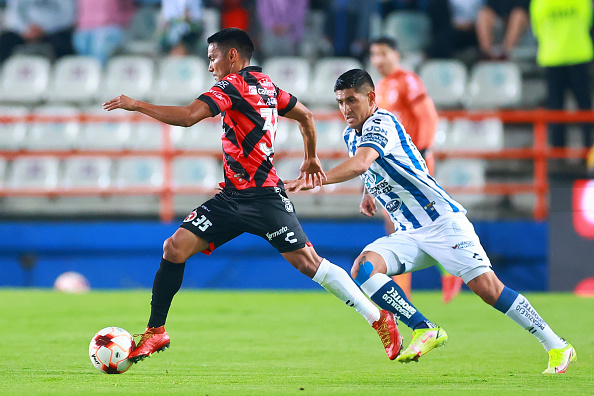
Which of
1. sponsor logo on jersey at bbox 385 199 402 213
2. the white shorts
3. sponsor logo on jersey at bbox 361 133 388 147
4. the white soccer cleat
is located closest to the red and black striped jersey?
sponsor logo on jersey at bbox 361 133 388 147

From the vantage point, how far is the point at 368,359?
20.7ft

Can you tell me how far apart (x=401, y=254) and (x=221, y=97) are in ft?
4.88

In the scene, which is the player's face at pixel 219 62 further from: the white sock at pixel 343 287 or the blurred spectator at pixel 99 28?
the blurred spectator at pixel 99 28

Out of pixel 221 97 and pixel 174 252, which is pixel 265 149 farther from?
pixel 174 252

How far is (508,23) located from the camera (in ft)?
49.1

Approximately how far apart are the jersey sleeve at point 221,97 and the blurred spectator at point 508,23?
32.0 feet

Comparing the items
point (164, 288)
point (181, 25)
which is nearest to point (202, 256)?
point (181, 25)

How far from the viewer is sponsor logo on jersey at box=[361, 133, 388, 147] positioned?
18.7ft

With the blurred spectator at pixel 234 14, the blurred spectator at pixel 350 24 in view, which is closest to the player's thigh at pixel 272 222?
the blurred spectator at pixel 350 24

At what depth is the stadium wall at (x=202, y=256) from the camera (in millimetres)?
11859

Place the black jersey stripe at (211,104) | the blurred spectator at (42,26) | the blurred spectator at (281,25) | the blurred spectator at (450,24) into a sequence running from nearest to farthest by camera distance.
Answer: the black jersey stripe at (211,104)
the blurred spectator at (450,24)
the blurred spectator at (281,25)
the blurred spectator at (42,26)

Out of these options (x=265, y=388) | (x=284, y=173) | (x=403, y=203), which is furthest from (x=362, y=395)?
(x=284, y=173)

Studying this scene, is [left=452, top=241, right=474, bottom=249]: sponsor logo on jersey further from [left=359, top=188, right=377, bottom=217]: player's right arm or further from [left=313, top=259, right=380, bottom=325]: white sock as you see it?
[left=359, top=188, right=377, bottom=217]: player's right arm

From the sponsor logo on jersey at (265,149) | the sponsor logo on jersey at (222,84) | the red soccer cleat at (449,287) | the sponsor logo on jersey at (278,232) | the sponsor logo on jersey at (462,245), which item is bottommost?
the red soccer cleat at (449,287)
